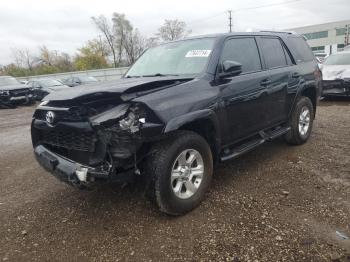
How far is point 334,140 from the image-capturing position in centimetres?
594

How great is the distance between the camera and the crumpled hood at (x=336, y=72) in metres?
10.1

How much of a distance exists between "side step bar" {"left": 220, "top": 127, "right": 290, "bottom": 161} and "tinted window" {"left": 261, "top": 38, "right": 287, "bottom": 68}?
100 centimetres

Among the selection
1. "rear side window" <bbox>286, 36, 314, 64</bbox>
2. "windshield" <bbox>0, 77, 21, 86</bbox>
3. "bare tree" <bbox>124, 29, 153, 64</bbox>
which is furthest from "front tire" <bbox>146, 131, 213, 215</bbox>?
"bare tree" <bbox>124, 29, 153, 64</bbox>

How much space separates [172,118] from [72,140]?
1057mm

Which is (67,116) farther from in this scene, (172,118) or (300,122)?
(300,122)

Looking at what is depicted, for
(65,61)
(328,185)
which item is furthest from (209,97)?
(65,61)

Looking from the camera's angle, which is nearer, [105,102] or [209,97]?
[105,102]

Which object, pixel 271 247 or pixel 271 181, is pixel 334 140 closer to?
pixel 271 181

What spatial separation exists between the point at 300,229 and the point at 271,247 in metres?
0.44

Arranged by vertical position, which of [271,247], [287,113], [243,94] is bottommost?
[271,247]

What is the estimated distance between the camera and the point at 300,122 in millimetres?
5691

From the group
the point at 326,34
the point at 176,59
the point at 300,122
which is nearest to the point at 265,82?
the point at 176,59

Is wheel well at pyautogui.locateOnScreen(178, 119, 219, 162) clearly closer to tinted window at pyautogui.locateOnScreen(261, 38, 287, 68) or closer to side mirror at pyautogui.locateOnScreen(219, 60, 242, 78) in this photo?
side mirror at pyautogui.locateOnScreen(219, 60, 242, 78)

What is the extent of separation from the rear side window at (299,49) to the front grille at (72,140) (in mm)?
3844
